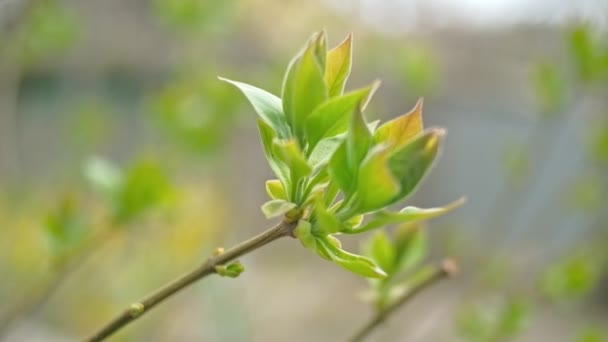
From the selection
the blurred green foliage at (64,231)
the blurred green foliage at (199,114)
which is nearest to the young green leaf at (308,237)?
the blurred green foliage at (64,231)

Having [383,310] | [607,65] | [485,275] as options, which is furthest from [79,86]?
[383,310]

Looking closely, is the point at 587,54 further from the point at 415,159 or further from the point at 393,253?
the point at 415,159

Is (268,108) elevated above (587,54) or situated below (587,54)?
above

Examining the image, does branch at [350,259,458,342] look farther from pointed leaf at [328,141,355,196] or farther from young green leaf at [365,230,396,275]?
pointed leaf at [328,141,355,196]

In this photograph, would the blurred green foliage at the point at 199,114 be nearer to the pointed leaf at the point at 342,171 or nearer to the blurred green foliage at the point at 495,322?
the blurred green foliage at the point at 495,322

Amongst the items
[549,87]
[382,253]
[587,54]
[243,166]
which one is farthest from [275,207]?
[243,166]

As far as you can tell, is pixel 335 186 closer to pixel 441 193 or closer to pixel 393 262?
pixel 393 262
